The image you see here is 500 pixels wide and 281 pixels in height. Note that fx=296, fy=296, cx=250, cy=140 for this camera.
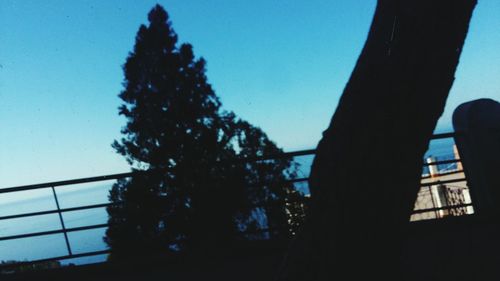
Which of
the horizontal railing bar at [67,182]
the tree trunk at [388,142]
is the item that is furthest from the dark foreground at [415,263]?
the tree trunk at [388,142]

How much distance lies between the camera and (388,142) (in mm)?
1284

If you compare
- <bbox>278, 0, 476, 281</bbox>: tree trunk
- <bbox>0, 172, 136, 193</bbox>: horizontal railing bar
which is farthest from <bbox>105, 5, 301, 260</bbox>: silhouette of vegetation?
<bbox>278, 0, 476, 281</bbox>: tree trunk

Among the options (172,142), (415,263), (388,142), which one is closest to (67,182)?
(388,142)

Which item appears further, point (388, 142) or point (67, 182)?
point (67, 182)

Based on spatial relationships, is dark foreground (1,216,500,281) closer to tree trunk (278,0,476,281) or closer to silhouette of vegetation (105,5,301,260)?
tree trunk (278,0,476,281)

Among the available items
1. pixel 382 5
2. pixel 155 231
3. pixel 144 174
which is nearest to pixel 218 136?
pixel 155 231

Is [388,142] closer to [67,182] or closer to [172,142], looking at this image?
[67,182]

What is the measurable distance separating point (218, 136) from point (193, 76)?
395cm

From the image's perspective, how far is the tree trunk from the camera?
1.27 meters

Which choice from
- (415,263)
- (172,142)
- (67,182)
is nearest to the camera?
(415,263)

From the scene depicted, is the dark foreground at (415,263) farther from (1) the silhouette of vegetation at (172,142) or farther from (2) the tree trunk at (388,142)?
(1) the silhouette of vegetation at (172,142)

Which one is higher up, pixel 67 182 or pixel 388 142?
pixel 67 182

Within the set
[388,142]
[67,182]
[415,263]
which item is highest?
[67,182]

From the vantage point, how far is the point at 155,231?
13.9 metres
